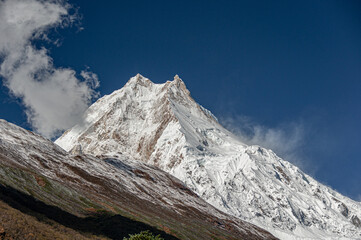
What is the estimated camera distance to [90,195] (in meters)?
80.9

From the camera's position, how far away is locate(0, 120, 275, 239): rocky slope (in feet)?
152

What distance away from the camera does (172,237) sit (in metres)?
64.8

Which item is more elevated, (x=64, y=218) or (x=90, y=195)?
(x=90, y=195)

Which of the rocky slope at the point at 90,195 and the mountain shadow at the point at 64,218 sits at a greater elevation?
the rocky slope at the point at 90,195

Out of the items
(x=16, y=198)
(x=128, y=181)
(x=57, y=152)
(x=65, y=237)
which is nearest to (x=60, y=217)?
(x=16, y=198)

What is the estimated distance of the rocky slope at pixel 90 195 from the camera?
46.3 metres

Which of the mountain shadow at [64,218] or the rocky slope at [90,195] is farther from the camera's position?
the rocky slope at [90,195]

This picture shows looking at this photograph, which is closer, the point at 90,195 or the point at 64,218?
the point at 64,218

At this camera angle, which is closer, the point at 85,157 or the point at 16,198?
the point at 16,198

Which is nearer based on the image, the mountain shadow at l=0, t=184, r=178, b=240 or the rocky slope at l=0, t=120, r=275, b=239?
the mountain shadow at l=0, t=184, r=178, b=240

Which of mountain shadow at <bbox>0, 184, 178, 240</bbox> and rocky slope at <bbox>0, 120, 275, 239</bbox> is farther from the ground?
rocky slope at <bbox>0, 120, 275, 239</bbox>

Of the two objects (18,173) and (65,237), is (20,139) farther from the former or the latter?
(65,237)

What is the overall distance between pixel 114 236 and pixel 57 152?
405 feet

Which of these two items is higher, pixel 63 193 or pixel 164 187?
pixel 164 187
